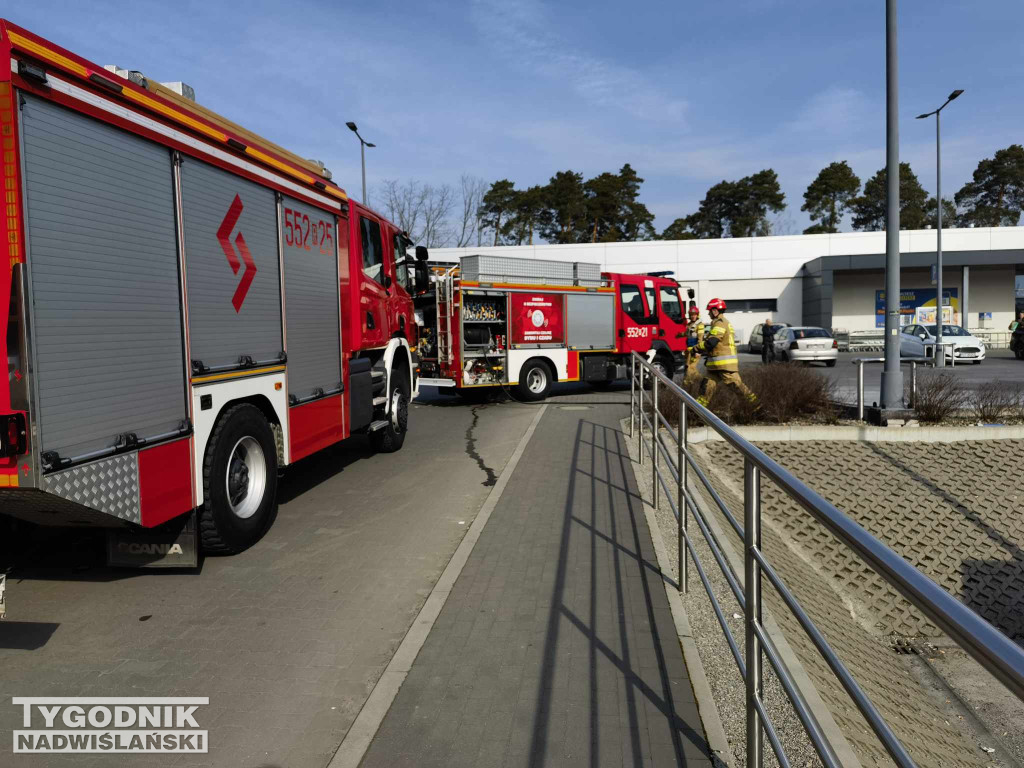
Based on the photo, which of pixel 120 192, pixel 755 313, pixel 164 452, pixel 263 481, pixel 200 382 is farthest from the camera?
pixel 755 313

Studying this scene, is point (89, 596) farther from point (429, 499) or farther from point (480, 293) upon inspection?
point (480, 293)

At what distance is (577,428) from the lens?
1102cm

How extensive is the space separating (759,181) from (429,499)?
219ft

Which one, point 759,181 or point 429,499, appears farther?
point 759,181

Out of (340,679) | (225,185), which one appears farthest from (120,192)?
(340,679)

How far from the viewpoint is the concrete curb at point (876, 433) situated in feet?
36.0

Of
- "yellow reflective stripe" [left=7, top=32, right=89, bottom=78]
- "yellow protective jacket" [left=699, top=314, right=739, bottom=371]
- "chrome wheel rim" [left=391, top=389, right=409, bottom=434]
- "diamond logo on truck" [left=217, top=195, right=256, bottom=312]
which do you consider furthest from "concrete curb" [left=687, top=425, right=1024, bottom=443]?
"yellow reflective stripe" [left=7, top=32, right=89, bottom=78]

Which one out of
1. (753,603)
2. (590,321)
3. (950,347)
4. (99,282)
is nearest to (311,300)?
(99,282)

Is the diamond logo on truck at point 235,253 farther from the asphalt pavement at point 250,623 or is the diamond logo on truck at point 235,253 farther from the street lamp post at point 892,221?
the street lamp post at point 892,221

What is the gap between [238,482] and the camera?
571 centimetres

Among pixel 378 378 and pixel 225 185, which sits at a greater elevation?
pixel 225 185

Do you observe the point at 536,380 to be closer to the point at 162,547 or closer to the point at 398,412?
the point at 398,412

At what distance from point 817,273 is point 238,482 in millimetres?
37955

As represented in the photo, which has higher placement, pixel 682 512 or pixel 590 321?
Answer: pixel 590 321
